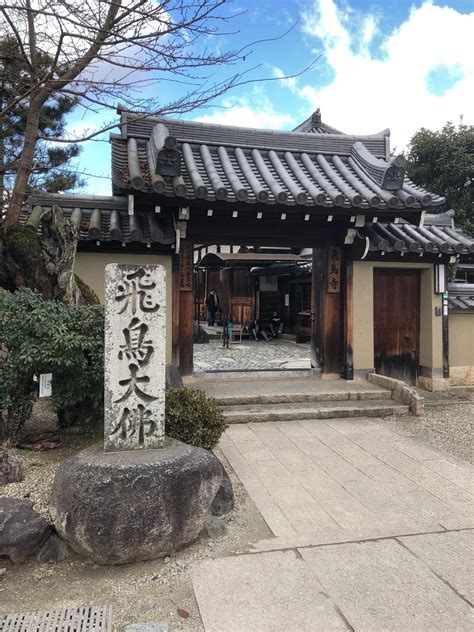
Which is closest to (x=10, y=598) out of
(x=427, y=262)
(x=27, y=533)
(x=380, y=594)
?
(x=27, y=533)

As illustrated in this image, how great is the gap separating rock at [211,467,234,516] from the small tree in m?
18.7

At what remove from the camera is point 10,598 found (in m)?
2.84

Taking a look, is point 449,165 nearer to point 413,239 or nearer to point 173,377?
point 413,239

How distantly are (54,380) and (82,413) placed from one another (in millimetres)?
801

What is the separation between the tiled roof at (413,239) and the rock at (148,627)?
715 centimetres

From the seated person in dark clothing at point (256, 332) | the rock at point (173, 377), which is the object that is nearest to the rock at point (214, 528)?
the rock at point (173, 377)

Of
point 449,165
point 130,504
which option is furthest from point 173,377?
point 449,165

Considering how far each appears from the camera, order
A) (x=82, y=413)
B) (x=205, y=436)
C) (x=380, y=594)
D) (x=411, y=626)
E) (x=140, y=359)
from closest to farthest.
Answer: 1. (x=411, y=626)
2. (x=380, y=594)
3. (x=140, y=359)
4. (x=205, y=436)
5. (x=82, y=413)

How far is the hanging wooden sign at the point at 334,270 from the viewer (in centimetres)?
877

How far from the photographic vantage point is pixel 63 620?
262cm

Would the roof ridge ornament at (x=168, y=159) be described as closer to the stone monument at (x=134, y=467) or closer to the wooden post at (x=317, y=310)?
the wooden post at (x=317, y=310)

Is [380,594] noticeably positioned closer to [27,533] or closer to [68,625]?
[68,625]

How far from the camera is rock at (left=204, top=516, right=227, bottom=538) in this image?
356cm

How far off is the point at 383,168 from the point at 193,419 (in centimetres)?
673
